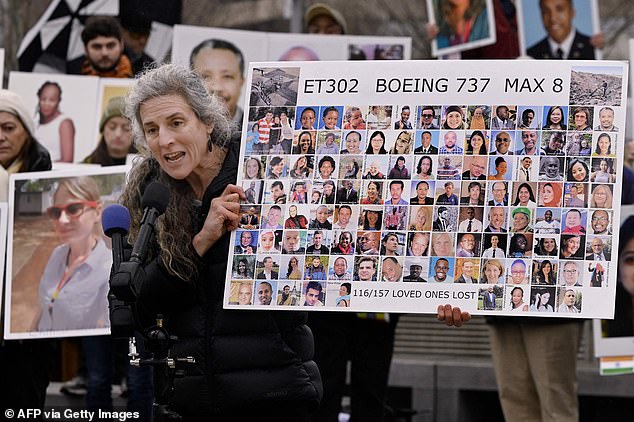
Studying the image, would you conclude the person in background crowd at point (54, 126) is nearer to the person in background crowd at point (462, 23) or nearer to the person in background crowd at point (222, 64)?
the person in background crowd at point (222, 64)

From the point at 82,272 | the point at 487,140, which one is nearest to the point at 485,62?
the point at 487,140

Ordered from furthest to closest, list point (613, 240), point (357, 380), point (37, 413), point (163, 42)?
point (163, 42) < point (357, 380) < point (37, 413) < point (613, 240)

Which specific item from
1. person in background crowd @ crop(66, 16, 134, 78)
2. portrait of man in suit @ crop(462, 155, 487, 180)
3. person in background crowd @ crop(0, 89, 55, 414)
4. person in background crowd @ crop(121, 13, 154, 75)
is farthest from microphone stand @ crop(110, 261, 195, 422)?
person in background crowd @ crop(121, 13, 154, 75)

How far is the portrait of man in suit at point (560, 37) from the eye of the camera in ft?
24.5

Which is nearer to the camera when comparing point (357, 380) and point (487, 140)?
point (487, 140)

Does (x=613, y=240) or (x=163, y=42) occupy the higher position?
(x=163, y=42)

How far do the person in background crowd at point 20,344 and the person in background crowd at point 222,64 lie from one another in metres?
1.25

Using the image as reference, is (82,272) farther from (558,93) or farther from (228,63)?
(558,93)

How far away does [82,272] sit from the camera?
6.21m

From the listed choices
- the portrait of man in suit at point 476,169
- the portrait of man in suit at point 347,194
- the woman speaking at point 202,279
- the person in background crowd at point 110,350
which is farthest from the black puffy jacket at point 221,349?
the person in background crowd at point 110,350

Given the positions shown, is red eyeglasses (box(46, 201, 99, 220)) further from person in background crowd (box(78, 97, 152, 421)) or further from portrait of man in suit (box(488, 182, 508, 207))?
portrait of man in suit (box(488, 182, 508, 207))

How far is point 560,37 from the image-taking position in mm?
7516

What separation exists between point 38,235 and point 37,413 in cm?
87
